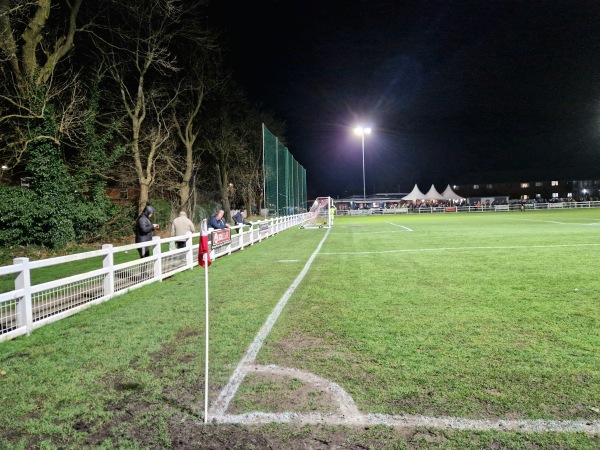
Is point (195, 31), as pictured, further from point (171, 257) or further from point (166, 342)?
point (166, 342)

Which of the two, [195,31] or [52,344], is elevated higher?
[195,31]

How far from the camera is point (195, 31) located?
2328 cm

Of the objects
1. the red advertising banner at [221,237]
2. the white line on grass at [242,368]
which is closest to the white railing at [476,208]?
the red advertising banner at [221,237]

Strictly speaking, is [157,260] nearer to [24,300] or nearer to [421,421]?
[24,300]

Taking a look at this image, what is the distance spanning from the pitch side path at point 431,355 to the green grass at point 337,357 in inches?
0.8

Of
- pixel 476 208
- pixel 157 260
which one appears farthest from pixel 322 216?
pixel 157 260

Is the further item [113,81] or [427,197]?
[427,197]

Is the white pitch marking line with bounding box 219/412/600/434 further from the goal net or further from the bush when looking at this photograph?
the goal net

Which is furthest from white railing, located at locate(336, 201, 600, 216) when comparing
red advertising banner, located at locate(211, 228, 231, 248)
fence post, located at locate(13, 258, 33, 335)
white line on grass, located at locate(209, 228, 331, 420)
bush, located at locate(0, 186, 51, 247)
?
fence post, located at locate(13, 258, 33, 335)

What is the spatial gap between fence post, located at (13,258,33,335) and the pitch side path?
3.27 m

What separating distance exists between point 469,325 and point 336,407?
2.76 metres

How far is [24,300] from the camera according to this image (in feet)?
18.7

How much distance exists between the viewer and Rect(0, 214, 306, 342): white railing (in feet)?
18.6

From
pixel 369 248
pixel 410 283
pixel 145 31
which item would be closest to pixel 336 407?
pixel 410 283
